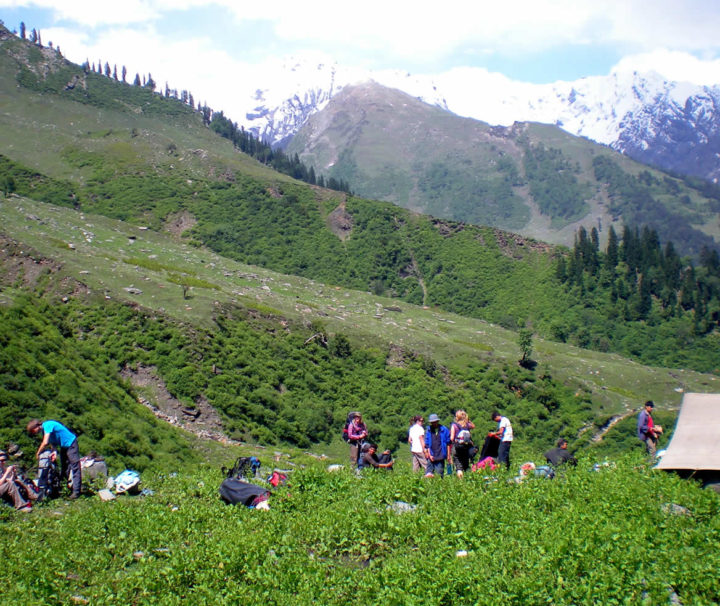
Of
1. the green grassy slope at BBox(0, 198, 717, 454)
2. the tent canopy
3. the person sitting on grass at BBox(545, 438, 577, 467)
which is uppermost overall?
the tent canopy

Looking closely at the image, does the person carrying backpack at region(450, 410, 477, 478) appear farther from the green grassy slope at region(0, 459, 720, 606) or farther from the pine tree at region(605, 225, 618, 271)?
the pine tree at region(605, 225, 618, 271)

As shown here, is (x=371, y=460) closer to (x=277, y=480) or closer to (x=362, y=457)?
(x=362, y=457)

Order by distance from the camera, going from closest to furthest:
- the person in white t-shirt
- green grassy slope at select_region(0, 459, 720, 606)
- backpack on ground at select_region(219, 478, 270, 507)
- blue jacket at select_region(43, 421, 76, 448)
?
1. green grassy slope at select_region(0, 459, 720, 606)
2. backpack on ground at select_region(219, 478, 270, 507)
3. blue jacket at select_region(43, 421, 76, 448)
4. the person in white t-shirt

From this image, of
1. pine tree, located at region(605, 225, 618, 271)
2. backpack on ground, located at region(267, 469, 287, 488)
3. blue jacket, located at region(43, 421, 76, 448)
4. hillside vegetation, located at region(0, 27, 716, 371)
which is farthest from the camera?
pine tree, located at region(605, 225, 618, 271)

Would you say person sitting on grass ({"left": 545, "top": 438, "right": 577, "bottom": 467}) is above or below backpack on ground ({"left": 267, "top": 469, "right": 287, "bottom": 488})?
above

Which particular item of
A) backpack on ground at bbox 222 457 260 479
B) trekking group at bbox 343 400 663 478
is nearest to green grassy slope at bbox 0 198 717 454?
backpack on ground at bbox 222 457 260 479

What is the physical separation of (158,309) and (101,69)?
17394cm

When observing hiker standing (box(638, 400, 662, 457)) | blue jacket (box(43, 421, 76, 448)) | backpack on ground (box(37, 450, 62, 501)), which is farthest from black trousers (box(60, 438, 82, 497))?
hiker standing (box(638, 400, 662, 457))

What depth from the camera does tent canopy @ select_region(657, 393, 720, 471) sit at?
14.4m

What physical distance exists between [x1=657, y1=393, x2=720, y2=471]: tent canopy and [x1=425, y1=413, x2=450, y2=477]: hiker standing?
5419 millimetres

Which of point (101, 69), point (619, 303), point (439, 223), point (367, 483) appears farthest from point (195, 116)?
point (367, 483)

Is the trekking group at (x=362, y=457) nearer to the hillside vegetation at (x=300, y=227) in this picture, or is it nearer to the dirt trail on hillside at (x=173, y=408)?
the dirt trail on hillside at (x=173, y=408)

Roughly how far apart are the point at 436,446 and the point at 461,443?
696mm

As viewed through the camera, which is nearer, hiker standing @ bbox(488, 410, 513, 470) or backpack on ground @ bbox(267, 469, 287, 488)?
backpack on ground @ bbox(267, 469, 287, 488)
